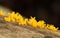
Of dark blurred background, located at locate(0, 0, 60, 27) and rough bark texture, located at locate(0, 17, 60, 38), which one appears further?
dark blurred background, located at locate(0, 0, 60, 27)

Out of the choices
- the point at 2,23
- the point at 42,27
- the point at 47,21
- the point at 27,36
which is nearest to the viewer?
the point at 27,36

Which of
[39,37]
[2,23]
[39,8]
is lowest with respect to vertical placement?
[39,37]

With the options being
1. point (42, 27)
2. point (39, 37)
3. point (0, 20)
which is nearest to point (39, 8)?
point (42, 27)

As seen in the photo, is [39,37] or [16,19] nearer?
[39,37]

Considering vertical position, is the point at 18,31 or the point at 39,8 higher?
the point at 39,8

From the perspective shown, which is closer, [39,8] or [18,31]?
[18,31]

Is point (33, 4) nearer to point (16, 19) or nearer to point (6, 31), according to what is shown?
point (16, 19)

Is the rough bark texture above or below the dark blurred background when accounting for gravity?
below

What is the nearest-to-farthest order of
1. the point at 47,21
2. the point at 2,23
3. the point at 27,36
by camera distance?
the point at 27,36 → the point at 2,23 → the point at 47,21
